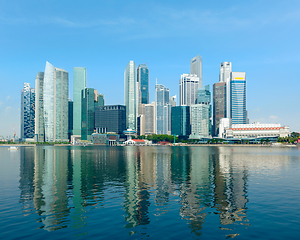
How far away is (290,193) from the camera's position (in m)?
46.3

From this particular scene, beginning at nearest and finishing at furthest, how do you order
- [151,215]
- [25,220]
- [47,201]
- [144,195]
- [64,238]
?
[64,238] → [25,220] → [151,215] → [47,201] → [144,195]

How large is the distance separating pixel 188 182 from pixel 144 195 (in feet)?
54.1

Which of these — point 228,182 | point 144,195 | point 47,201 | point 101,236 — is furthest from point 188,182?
Result: point 101,236

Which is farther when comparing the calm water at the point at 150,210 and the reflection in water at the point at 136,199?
the reflection in water at the point at 136,199

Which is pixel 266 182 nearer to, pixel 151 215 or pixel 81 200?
pixel 151 215

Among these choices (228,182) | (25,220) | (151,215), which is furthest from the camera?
(228,182)

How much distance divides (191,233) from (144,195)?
1820cm

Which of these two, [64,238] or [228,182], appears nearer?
[64,238]

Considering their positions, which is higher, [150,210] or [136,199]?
[150,210]

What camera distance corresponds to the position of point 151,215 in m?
33.0

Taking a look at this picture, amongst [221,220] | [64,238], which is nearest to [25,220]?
[64,238]

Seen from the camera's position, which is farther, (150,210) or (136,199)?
(136,199)

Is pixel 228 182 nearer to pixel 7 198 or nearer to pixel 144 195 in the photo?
pixel 144 195

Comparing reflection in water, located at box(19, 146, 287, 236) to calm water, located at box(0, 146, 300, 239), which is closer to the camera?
calm water, located at box(0, 146, 300, 239)
